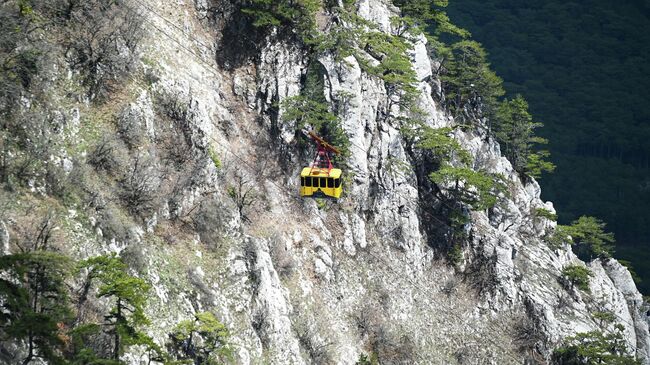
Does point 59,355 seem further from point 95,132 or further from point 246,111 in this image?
point 246,111

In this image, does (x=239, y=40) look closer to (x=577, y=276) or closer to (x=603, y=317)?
(x=577, y=276)

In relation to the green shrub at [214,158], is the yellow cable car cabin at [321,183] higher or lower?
lower

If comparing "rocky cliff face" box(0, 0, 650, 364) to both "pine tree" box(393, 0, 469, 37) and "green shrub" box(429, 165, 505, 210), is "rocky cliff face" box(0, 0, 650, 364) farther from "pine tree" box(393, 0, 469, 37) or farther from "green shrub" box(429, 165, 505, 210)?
"green shrub" box(429, 165, 505, 210)

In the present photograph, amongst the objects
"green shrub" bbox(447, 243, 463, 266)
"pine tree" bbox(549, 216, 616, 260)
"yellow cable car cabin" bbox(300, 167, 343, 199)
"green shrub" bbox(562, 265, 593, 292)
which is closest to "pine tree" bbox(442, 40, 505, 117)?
"pine tree" bbox(549, 216, 616, 260)

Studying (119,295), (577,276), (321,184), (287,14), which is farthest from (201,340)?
(577,276)

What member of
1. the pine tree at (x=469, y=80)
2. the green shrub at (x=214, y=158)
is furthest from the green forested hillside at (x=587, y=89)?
the green shrub at (x=214, y=158)

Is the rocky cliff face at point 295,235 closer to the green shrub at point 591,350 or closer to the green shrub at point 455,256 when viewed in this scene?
the green shrub at point 455,256

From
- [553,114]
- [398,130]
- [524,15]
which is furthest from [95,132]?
[524,15]
